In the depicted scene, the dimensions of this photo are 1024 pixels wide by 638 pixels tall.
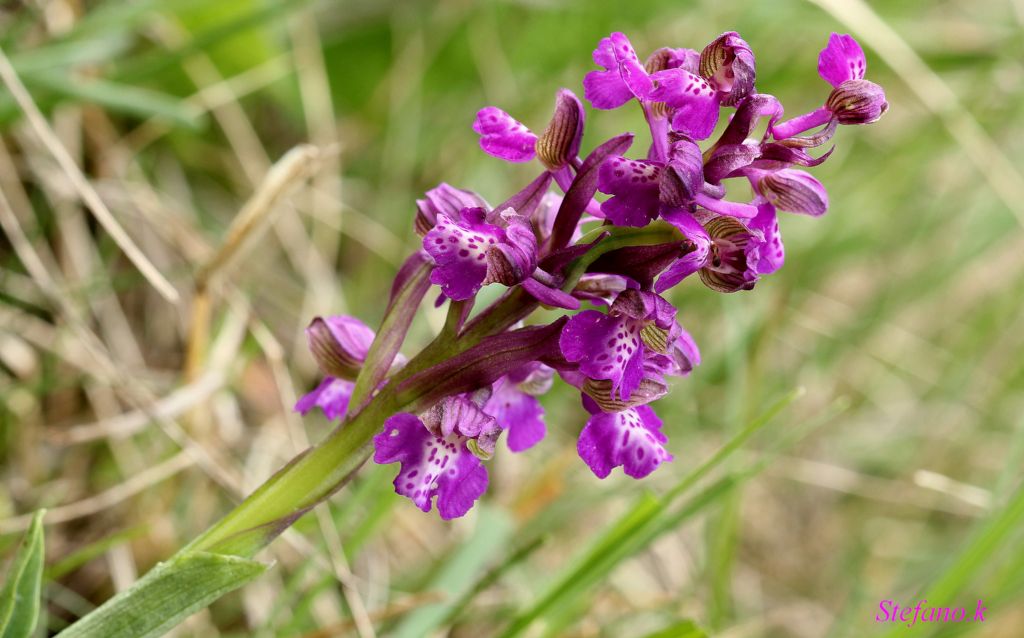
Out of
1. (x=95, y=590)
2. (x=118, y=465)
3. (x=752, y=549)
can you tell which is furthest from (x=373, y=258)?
(x=752, y=549)

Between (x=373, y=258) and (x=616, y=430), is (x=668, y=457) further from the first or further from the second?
(x=373, y=258)

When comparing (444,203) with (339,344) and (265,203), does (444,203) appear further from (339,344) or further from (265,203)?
(265,203)

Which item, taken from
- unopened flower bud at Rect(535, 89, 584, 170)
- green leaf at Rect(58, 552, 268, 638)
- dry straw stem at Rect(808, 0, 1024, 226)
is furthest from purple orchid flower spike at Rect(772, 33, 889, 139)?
dry straw stem at Rect(808, 0, 1024, 226)

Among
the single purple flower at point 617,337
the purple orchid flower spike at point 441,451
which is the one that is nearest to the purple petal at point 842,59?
the single purple flower at point 617,337

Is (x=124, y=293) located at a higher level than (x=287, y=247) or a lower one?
lower

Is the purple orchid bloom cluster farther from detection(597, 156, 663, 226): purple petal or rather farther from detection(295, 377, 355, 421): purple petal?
detection(295, 377, 355, 421): purple petal

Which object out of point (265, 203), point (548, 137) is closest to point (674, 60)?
point (548, 137)

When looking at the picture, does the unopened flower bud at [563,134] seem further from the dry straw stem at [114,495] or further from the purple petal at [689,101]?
the dry straw stem at [114,495]
